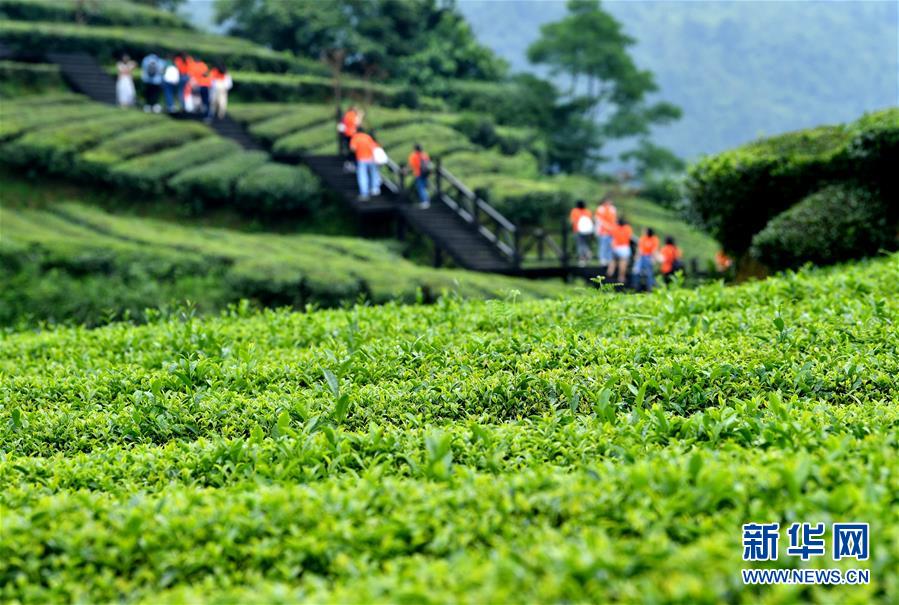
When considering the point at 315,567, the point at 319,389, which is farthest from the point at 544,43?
the point at 315,567

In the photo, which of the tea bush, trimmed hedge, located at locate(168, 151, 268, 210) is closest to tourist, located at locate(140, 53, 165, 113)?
trimmed hedge, located at locate(168, 151, 268, 210)

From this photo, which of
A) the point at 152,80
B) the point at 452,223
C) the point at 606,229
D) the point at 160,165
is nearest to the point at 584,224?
the point at 606,229

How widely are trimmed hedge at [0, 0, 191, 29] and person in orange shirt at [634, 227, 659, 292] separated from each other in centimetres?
2412

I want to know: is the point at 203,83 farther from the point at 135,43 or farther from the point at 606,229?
the point at 606,229

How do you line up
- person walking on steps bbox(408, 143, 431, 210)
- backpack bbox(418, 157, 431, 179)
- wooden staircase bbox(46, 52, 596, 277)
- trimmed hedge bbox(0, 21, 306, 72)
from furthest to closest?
trimmed hedge bbox(0, 21, 306, 72) < backpack bbox(418, 157, 431, 179) < person walking on steps bbox(408, 143, 431, 210) < wooden staircase bbox(46, 52, 596, 277)

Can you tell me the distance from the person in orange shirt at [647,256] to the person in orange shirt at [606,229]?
2.66 ft

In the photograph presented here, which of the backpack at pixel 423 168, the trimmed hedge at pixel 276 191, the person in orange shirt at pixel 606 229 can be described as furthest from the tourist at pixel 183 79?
the person in orange shirt at pixel 606 229

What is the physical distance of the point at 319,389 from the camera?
6.74m

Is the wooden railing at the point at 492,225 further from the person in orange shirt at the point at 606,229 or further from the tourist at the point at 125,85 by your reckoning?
the tourist at the point at 125,85

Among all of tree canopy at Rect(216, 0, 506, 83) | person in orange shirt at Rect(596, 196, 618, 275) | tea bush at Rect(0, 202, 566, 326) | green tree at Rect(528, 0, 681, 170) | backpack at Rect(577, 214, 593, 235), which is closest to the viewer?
tea bush at Rect(0, 202, 566, 326)

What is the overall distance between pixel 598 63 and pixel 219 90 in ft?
63.0

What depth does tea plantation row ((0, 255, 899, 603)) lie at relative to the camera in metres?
3.79

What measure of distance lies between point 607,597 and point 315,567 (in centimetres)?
130

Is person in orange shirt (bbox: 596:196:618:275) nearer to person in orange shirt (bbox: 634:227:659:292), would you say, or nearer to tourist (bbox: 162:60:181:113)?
person in orange shirt (bbox: 634:227:659:292)
